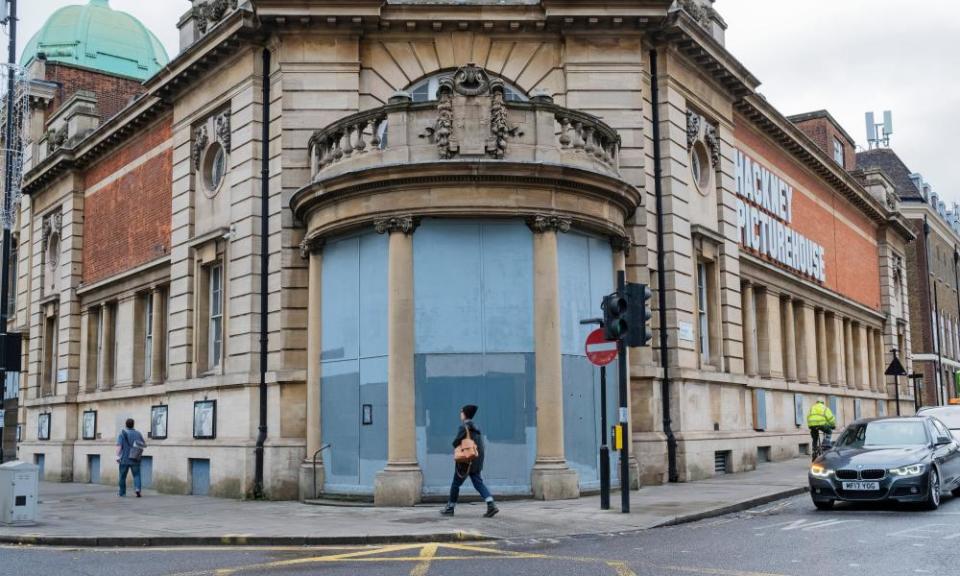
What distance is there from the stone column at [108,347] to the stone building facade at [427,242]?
2.6 inches

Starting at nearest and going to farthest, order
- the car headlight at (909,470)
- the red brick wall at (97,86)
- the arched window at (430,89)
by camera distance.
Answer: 1. the car headlight at (909,470)
2. the arched window at (430,89)
3. the red brick wall at (97,86)

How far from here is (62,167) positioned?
29.4 metres

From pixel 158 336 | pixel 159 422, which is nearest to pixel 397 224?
pixel 159 422

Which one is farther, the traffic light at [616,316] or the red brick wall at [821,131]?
the red brick wall at [821,131]

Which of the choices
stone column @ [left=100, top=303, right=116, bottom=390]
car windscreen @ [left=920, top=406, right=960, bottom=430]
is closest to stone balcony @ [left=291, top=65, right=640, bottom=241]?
car windscreen @ [left=920, top=406, right=960, bottom=430]

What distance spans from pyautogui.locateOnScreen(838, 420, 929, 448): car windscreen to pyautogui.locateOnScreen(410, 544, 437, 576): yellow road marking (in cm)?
721

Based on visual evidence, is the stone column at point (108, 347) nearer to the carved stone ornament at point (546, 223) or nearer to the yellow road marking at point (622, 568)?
the carved stone ornament at point (546, 223)

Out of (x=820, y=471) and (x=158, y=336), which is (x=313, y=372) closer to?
(x=158, y=336)

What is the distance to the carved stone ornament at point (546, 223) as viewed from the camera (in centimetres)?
1700

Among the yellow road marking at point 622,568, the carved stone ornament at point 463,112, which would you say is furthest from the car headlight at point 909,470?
the carved stone ornament at point 463,112

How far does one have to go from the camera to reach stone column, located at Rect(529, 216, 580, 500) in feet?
53.6

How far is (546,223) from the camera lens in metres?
17.0

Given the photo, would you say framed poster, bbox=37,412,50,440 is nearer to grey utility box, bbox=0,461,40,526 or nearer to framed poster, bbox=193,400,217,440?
framed poster, bbox=193,400,217,440

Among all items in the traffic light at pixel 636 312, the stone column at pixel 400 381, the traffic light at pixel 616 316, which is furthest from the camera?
the stone column at pixel 400 381
